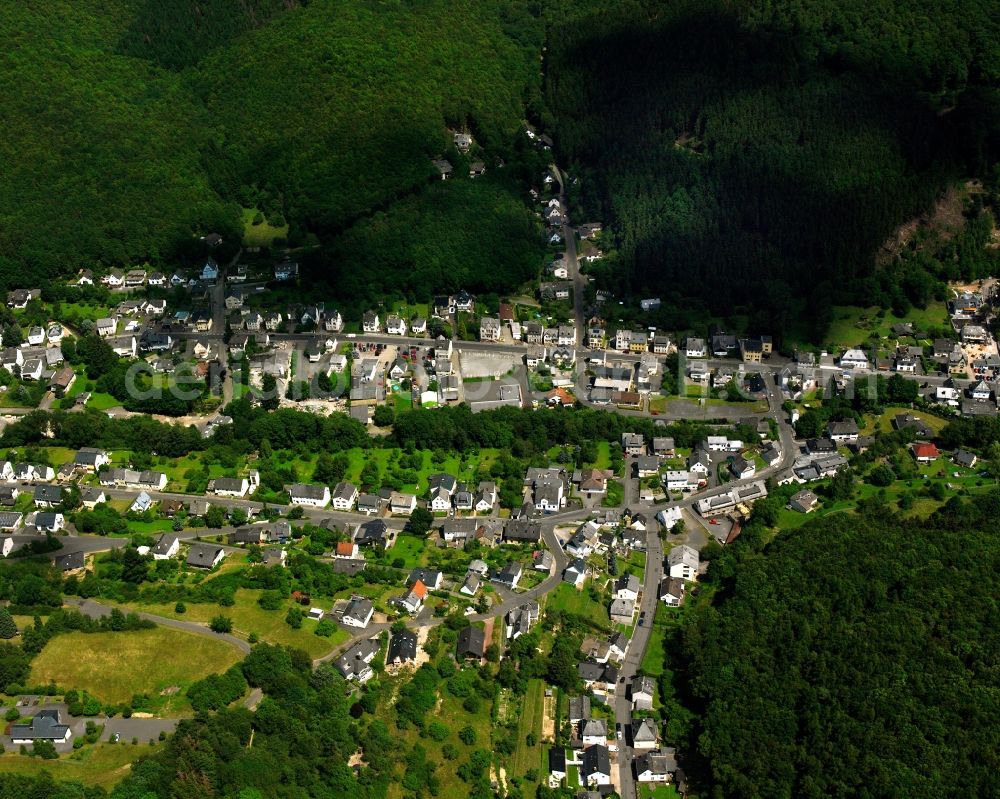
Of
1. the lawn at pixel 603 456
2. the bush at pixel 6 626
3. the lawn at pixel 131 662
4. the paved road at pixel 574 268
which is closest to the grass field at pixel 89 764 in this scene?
the lawn at pixel 131 662

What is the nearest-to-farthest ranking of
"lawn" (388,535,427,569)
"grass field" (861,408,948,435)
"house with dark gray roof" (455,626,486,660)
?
1. "house with dark gray roof" (455,626,486,660)
2. "lawn" (388,535,427,569)
3. "grass field" (861,408,948,435)

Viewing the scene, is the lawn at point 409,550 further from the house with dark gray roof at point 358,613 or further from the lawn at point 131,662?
the lawn at point 131,662

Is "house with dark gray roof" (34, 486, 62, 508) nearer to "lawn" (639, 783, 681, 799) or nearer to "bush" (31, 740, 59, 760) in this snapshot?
"bush" (31, 740, 59, 760)

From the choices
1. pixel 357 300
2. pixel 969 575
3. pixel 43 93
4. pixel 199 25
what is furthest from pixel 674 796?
pixel 199 25

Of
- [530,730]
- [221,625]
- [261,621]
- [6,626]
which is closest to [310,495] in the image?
[261,621]

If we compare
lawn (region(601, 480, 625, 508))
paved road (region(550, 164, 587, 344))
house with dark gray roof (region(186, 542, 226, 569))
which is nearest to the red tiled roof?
lawn (region(601, 480, 625, 508))
